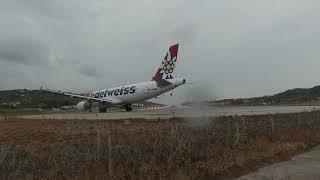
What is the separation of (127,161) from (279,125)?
1605cm

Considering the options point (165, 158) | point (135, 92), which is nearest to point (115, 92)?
point (135, 92)

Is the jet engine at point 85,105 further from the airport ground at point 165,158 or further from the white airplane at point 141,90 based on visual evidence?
the airport ground at point 165,158

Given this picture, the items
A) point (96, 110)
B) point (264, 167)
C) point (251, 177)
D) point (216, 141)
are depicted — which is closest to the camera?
point (251, 177)

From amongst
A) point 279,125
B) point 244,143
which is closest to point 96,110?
point 279,125

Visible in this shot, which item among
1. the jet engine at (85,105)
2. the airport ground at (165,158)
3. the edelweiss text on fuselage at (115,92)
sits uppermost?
the edelweiss text on fuselage at (115,92)

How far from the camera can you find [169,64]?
65.1m

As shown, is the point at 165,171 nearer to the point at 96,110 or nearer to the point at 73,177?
the point at 73,177

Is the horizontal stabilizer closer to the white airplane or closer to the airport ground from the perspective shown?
the white airplane

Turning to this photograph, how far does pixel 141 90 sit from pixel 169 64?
16.2 ft

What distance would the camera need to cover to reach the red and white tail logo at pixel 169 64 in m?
64.4

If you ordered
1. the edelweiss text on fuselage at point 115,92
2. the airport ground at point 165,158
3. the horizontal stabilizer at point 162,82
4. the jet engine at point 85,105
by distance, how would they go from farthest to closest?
the jet engine at point 85,105 → the edelweiss text on fuselage at point 115,92 → the horizontal stabilizer at point 162,82 → the airport ground at point 165,158

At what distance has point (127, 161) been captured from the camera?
14812 mm

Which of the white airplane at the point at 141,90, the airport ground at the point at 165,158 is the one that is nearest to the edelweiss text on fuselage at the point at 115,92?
the white airplane at the point at 141,90

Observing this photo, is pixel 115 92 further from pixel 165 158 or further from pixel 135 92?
pixel 165 158
